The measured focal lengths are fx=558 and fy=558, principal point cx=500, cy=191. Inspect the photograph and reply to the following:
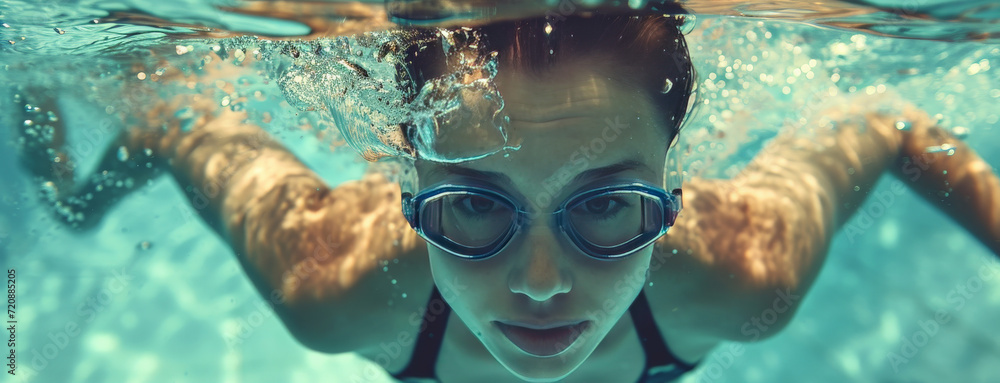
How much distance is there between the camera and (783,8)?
3.81m

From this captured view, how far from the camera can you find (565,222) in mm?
2281

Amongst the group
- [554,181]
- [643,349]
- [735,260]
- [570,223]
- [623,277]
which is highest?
[554,181]

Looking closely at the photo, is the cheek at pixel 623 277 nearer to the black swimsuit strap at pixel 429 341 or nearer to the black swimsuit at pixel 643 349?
the black swimsuit at pixel 643 349

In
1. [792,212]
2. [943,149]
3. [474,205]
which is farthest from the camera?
[792,212]

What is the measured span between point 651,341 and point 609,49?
227cm

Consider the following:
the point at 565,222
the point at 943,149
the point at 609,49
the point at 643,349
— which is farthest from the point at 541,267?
the point at 943,149

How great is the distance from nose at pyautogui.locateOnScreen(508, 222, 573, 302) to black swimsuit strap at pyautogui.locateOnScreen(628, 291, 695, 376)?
4.98 feet

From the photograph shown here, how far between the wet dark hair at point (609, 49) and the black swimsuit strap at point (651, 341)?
136cm

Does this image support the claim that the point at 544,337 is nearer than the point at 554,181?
No

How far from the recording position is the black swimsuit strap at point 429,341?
147 inches

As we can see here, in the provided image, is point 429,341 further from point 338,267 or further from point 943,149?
point 943,149

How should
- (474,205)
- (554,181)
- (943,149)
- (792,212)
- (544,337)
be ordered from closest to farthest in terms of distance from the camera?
1. (554,181)
2. (474,205)
3. (544,337)
4. (943,149)
5. (792,212)

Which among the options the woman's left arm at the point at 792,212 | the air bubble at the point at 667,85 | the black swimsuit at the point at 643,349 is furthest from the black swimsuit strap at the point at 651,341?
the air bubble at the point at 667,85

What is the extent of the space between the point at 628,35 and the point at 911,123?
3216 millimetres
